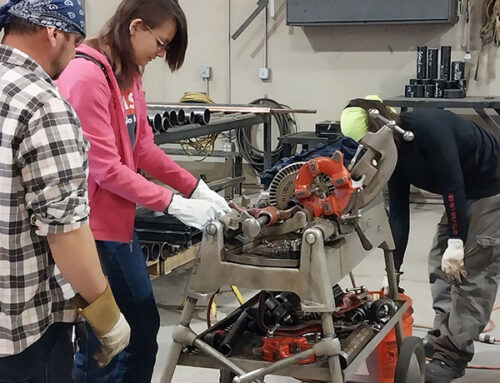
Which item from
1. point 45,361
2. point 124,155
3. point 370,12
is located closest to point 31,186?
point 45,361

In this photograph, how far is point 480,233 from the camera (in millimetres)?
2535

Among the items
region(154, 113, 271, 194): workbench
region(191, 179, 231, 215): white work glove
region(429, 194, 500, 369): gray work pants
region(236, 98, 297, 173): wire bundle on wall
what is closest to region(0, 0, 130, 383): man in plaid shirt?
region(191, 179, 231, 215): white work glove

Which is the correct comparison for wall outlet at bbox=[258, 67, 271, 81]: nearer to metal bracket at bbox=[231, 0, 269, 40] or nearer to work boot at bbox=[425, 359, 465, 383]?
metal bracket at bbox=[231, 0, 269, 40]

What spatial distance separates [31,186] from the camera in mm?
1229

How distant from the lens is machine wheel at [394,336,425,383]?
209 centimetres

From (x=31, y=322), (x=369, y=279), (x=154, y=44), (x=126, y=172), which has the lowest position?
(x=369, y=279)

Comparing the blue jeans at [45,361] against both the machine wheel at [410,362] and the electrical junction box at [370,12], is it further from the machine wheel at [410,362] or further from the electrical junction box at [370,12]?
the electrical junction box at [370,12]

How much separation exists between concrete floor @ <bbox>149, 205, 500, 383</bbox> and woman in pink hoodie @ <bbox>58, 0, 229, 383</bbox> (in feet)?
2.47

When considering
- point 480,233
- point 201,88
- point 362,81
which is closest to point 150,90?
point 201,88

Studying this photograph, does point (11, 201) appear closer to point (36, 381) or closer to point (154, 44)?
point (36, 381)

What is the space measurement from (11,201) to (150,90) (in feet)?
18.6

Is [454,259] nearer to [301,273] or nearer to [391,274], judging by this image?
[391,274]

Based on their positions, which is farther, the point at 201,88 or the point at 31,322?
the point at 201,88

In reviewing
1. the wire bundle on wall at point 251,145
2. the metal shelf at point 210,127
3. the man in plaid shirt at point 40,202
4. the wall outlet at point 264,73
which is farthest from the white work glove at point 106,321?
the wall outlet at point 264,73
